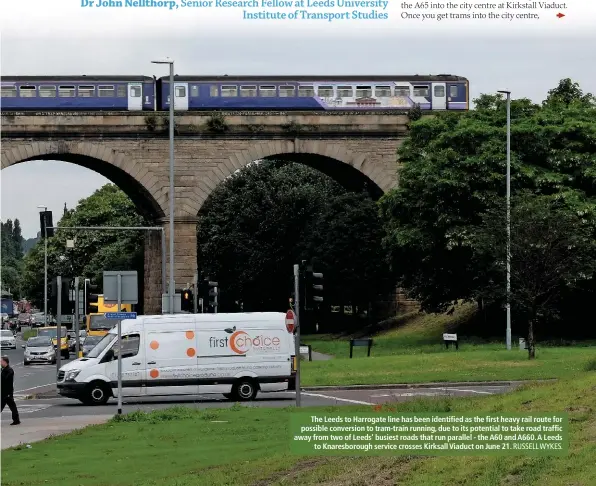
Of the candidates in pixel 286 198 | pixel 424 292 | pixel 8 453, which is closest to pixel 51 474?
pixel 8 453

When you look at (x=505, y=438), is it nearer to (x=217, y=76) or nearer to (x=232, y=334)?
(x=232, y=334)

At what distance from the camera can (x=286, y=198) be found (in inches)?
3270

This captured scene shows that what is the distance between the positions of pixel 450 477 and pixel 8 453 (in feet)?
28.2

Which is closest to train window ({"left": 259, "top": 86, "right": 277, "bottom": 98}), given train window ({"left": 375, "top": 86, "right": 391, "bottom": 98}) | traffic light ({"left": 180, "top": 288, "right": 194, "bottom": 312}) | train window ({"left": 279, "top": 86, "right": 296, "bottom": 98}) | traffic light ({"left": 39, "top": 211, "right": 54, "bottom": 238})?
train window ({"left": 279, "top": 86, "right": 296, "bottom": 98})

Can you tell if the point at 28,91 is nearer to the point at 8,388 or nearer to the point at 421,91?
the point at 421,91

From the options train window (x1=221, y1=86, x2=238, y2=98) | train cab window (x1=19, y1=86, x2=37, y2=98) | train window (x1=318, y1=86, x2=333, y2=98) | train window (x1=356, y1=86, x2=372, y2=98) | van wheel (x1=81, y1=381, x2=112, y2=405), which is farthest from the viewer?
train window (x1=356, y1=86, x2=372, y2=98)

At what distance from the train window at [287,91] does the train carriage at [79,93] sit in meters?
6.38

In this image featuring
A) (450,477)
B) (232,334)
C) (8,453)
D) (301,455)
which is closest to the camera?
(450,477)

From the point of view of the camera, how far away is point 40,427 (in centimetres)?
2331

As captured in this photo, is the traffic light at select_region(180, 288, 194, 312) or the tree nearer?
the tree

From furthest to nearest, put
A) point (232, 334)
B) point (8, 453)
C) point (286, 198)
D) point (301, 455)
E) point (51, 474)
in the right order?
Result: 1. point (286, 198)
2. point (232, 334)
3. point (8, 453)
4. point (51, 474)
5. point (301, 455)

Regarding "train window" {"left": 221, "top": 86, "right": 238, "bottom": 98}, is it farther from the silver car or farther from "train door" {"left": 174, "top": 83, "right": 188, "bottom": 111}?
the silver car

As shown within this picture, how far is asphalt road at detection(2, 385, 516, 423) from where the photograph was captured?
27281 millimetres

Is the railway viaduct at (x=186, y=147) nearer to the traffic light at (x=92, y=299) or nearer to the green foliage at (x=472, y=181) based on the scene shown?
the traffic light at (x=92, y=299)
